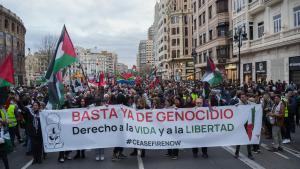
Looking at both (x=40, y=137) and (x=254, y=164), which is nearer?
(x=254, y=164)

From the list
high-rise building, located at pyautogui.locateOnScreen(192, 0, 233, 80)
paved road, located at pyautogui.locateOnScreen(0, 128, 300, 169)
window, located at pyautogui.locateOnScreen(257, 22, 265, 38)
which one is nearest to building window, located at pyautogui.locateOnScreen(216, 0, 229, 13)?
high-rise building, located at pyautogui.locateOnScreen(192, 0, 233, 80)

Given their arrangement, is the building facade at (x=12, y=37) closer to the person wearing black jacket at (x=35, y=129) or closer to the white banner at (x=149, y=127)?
the person wearing black jacket at (x=35, y=129)

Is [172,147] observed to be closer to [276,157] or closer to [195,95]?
[276,157]

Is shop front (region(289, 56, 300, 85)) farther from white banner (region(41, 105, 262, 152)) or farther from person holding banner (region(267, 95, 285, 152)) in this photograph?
white banner (region(41, 105, 262, 152))

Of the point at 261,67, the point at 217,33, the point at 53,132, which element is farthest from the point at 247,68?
the point at 53,132

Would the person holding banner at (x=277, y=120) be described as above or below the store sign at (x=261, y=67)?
below

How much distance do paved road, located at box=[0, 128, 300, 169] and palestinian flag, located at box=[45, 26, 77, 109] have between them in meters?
1.76

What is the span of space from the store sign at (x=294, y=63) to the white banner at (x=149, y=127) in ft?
58.0

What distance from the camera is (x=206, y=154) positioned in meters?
10.3

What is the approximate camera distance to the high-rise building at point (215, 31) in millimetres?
44969

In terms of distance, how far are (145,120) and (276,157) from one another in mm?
3867

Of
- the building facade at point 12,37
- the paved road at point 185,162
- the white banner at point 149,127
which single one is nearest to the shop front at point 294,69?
the paved road at point 185,162

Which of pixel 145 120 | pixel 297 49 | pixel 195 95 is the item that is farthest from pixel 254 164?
pixel 297 49

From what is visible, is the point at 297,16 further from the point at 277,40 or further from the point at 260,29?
the point at 260,29
